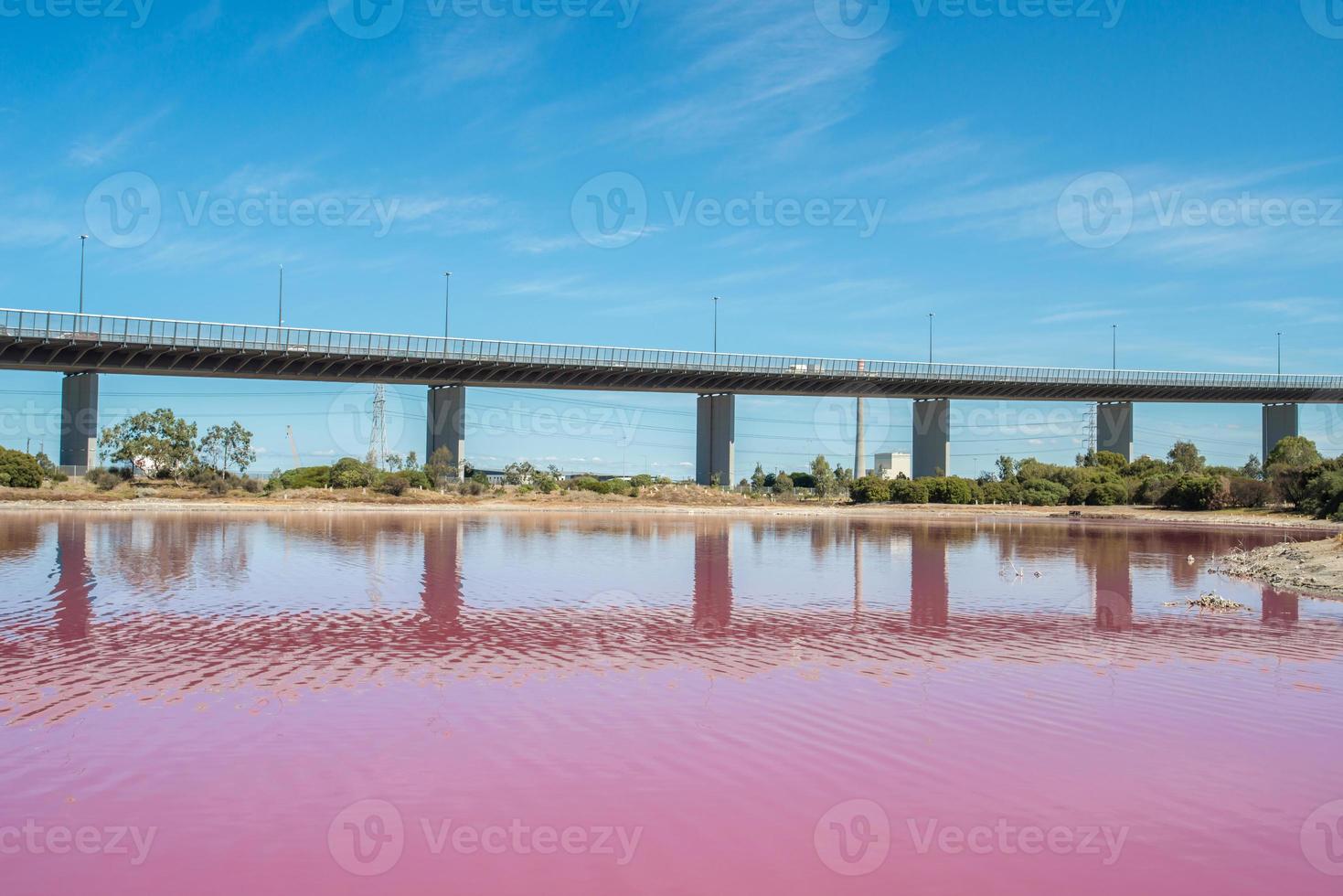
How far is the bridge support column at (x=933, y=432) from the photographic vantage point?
97688mm

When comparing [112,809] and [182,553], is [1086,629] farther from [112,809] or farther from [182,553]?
[182,553]

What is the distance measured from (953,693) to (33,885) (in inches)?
379

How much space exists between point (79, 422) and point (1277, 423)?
107979 mm

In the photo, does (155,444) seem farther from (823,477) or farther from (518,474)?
(823,477)

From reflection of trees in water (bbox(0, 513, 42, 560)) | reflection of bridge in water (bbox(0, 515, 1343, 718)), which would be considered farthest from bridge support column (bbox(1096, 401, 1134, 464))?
reflection of trees in water (bbox(0, 513, 42, 560))

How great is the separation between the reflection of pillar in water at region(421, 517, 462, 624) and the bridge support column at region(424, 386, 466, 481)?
38.3m

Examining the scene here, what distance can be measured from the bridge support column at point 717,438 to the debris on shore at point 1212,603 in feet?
227

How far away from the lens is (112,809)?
823 centimetres

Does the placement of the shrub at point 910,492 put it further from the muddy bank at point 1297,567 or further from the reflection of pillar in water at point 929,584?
the muddy bank at point 1297,567

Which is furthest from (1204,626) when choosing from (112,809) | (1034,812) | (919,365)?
(919,365)

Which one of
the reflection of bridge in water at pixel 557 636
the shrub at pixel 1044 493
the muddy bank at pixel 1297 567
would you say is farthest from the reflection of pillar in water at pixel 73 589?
the shrub at pixel 1044 493

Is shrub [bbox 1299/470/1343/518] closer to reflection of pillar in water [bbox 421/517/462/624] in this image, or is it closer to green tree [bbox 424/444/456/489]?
reflection of pillar in water [bbox 421/517/462/624]

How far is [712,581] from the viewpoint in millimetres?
25641

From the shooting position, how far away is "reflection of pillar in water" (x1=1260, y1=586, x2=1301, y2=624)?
19922 millimetres
